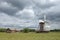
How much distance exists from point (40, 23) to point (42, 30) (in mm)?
2991

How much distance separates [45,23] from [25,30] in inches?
379

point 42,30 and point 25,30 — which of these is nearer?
point 42,30

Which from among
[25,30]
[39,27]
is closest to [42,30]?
[39,27]

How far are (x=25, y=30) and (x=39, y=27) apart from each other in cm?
711

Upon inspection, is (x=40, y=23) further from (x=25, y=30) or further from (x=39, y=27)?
(x=25, y=30)

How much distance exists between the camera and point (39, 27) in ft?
205

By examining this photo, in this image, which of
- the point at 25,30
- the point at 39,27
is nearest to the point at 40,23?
the point at 39,27

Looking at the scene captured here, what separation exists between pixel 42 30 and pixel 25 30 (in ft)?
28.9

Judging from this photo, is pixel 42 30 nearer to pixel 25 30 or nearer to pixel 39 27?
pixel 39 27

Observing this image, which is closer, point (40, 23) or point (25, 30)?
point (40, 23)

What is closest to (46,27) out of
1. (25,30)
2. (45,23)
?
(45,23)

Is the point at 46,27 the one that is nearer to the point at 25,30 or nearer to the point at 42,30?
the point at 42,30

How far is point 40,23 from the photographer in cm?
6150

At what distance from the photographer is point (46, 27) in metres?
61.7
